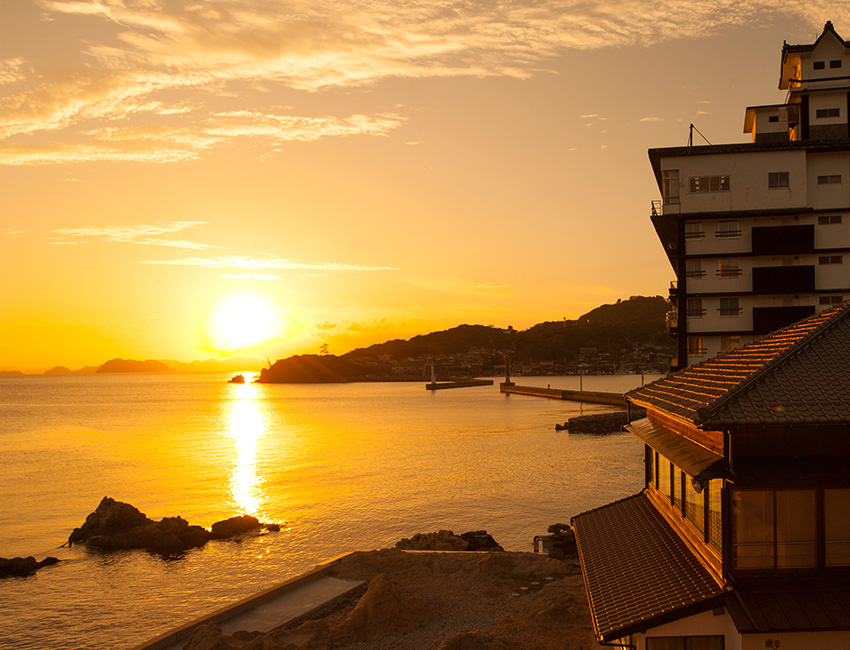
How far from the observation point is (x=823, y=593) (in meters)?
10.0

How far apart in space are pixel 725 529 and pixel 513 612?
9.14 m

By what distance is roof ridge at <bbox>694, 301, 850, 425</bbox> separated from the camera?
1000 centimetres

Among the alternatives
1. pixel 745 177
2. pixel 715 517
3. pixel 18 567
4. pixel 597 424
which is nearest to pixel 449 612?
pixel 715 517

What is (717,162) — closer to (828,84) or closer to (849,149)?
(849,149)

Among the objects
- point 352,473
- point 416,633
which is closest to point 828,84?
point 416,633

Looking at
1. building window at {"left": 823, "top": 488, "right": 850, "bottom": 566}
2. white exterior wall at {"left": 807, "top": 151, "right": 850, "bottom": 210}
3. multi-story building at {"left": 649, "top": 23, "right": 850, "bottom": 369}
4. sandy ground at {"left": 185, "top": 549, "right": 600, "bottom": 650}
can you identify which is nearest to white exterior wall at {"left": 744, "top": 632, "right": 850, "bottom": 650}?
building window at {"left": 823, "top": 488, "right": 850, "bottom": 566}

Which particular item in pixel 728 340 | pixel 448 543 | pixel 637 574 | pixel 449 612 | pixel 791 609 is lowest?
pixel 448 543

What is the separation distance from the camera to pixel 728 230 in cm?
3731

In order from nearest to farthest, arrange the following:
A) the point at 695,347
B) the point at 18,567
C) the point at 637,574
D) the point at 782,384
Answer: the point at 782,384 < the point at 637,574 < the point at 18,567 < the point at 695,347

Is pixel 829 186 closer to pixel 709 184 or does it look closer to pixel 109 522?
pixel 709 184

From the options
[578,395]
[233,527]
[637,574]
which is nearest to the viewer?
[637,574]

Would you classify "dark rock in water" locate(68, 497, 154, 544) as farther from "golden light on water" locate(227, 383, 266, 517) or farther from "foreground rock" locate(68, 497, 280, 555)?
"golden light on water" locate(227, 383, 266, 517)

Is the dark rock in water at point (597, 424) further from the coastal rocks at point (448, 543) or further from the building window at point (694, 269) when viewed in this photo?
the coastal rocks at point (448, 543)

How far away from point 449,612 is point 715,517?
9.78 meters
